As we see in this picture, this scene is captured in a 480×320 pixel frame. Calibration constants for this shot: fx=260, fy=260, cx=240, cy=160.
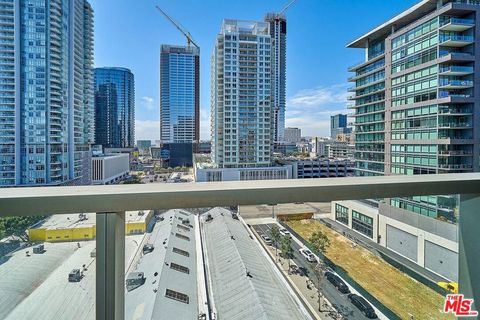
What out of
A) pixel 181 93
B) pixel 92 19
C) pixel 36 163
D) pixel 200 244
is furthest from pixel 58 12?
pixel 200 244

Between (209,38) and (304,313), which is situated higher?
(209,38)

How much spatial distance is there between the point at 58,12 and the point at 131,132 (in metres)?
25.1

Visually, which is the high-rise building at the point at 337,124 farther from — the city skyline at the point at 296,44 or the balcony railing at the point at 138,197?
the balcony railing at the point at 138,197

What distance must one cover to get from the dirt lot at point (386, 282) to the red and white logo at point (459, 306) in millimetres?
13

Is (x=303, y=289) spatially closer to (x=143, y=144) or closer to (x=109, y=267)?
(x=109, y=267)

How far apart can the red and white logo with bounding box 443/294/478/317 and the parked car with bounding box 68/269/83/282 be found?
904 millimetres

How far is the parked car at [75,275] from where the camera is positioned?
0.53m

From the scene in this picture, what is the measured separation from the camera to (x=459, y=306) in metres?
0.68

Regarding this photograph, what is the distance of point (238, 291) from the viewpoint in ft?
2.16

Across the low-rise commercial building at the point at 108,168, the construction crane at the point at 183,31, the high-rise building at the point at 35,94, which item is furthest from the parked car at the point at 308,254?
the construction crane at the point at 183,31

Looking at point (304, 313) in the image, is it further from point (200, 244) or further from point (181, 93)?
point (181, 93)

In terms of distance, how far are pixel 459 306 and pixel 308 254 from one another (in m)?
0.40

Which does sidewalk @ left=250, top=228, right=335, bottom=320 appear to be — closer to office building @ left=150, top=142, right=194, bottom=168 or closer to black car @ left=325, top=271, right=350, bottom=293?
black car @ left=325, top=271, right=350, bottom=293

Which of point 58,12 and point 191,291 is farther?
point 58,12
